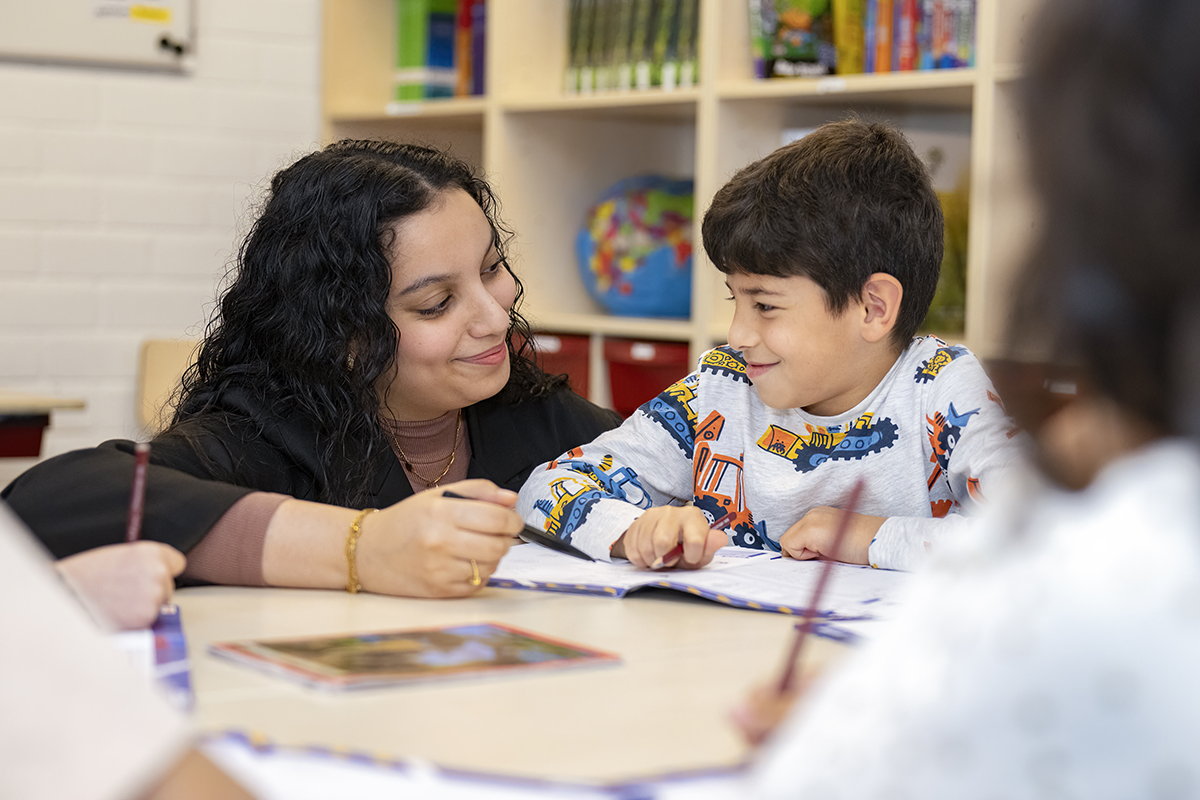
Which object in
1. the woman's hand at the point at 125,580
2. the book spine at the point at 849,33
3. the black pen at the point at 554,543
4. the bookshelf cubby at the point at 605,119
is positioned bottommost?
the black pen at the point at 554,543

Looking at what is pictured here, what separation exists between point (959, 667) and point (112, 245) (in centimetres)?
275

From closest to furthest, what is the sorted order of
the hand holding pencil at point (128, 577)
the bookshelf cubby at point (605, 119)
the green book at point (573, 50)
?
the hand holding pencil at point (128, 577), the bookshelf cubby at point (605, 119), the green book at point (573, 50)

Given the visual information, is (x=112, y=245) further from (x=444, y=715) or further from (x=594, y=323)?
(x=444, y=715)

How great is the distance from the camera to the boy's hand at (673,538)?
109 centimetres

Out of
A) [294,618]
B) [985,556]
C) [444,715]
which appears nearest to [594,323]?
[294,618]

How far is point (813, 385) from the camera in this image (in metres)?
1.34

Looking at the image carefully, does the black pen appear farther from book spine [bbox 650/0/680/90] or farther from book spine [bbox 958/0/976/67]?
book spine [bbox 650/0/680/90]

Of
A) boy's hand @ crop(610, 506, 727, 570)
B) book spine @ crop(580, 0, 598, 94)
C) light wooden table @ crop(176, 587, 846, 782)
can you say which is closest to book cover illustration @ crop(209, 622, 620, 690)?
light wooden table @ crop(176, 587, 846, 782)

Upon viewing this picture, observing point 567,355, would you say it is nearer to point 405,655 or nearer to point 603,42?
point 603,42

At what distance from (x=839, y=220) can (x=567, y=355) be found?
4.46 feet

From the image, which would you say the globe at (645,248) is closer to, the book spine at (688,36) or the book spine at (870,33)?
the book spine at (688,36)

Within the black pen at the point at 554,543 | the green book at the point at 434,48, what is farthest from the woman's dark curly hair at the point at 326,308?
the green book at the point at 434,48

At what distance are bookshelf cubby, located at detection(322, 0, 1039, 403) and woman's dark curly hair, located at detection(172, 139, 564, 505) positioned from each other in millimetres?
732

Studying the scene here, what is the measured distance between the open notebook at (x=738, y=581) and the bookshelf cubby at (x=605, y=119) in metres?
0.84
